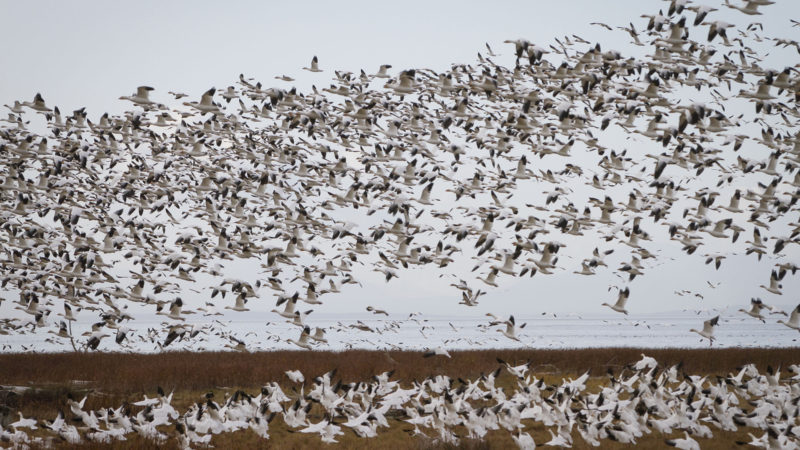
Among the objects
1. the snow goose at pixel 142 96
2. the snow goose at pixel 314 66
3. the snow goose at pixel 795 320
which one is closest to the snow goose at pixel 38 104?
the snow goose at pixel 142 96

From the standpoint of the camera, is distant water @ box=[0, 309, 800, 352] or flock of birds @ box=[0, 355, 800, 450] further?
distant water @ box=[0, 309, 800, 352]

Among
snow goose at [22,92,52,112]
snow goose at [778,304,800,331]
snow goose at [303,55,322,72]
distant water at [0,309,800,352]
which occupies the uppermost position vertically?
snow goose at [303,55,322,72]

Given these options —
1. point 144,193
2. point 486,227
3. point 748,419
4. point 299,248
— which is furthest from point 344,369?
point 748,419

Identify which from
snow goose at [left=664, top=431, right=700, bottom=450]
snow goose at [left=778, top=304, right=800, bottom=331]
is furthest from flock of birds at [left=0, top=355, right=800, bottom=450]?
snow goose at [left=778, top=304, right=800, bottom=331]

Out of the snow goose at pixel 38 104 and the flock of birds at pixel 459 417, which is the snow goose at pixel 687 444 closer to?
the flock of birds at pixel 459 417

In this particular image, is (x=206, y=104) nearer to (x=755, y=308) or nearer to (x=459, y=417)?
(x=459, y=417)

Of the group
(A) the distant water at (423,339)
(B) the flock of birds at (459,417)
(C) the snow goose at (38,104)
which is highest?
(C) the snow goose at (38,104)

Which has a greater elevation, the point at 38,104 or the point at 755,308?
the point at 38,104

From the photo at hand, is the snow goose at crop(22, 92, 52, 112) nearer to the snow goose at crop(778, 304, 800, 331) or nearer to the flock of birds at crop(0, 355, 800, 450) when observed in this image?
the flock of birds at crop(0, 355, 800, 450)

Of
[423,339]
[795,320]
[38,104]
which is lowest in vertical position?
[423,339]

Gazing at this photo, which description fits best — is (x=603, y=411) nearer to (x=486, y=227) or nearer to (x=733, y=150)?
(x=486, y=227)

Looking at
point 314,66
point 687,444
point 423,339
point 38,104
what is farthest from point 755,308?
point 423,339

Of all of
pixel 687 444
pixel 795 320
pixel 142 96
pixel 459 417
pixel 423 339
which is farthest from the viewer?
pixel 423 339

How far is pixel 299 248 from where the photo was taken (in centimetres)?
2077
